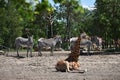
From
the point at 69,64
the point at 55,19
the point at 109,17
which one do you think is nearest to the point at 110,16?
the point at 109,17

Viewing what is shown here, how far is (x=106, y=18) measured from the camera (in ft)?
130

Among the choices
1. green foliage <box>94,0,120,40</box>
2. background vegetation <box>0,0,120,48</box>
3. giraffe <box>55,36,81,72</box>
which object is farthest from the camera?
green foliage <box>94,0,120,40</box>

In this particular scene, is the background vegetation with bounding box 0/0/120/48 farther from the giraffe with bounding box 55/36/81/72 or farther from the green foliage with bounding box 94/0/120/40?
the giraffe with bounding box 55/36/81/72

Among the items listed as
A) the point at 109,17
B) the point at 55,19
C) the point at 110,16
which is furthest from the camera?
the point at 55,19

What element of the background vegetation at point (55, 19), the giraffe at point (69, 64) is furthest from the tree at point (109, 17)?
the giraffe at point (69, 64)

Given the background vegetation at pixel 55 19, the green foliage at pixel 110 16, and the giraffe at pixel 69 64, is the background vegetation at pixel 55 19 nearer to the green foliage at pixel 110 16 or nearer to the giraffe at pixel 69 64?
the green foliage at pixel 110 16

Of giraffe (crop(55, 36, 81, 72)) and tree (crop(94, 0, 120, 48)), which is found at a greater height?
tree (crop(94, 0, 120, 48))

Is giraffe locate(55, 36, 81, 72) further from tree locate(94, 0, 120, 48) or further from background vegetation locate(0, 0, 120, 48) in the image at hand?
tree locate(94, 0, 120, 48)

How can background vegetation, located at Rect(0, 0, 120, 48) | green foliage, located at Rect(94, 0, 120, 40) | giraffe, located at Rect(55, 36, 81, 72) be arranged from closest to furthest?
background vegetation, located at Rect(0, 0, 120, 48) → giraffe, located at Rect(55, 36, 81, 72) → green foliage, located at Rect(94, 0, 120, 40)

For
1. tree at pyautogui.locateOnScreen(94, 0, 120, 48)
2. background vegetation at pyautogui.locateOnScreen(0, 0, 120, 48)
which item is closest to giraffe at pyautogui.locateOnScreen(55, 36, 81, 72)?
background vegetation at pyautogui.locateOnScreen(0, 0, 120, 48)

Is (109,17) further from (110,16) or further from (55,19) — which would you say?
(55,19)

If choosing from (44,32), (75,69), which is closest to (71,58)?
(75,69)

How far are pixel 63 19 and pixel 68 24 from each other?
184cm

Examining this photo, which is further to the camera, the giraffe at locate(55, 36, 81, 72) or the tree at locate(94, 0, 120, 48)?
the tree at locate(94, 0, 120, 48)
